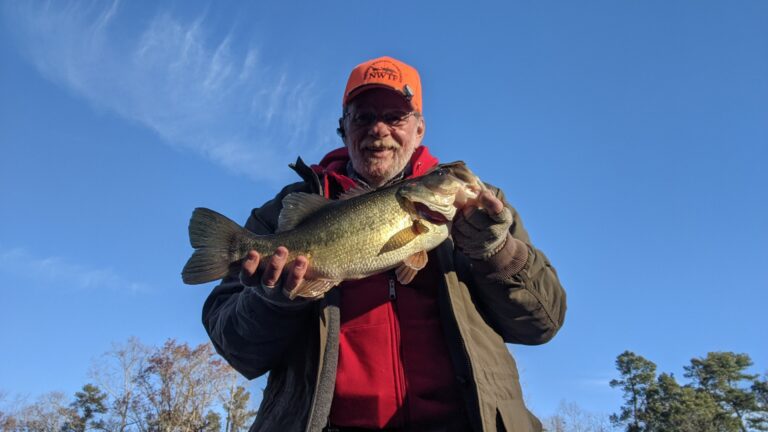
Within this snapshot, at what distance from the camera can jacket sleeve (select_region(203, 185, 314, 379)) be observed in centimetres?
309

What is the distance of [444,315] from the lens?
3.08 m

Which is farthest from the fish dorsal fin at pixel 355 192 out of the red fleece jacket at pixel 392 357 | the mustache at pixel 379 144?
the red fleece jacket at pixel 392 357

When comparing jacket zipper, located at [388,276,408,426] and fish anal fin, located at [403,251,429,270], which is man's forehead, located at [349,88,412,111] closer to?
fish anal fin, located at [403,251,429,270]

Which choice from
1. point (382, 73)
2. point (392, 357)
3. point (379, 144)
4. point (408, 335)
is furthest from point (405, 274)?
point (382, 73)

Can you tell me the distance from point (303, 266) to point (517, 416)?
4.80ft

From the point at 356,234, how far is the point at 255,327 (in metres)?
0.81

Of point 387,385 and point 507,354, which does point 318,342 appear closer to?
point 387,385

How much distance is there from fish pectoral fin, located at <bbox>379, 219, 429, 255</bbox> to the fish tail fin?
0.87 meters

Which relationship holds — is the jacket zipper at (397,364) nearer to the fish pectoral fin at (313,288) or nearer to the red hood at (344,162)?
the fish pectoral fin at (313,288)

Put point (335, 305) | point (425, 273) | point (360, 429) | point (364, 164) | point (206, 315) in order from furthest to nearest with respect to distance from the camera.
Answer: point (364, 164)
point (206, 315)
point (425, 273)
point (335, 305)
point (360, 429)

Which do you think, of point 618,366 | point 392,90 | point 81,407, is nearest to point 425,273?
point 392,90

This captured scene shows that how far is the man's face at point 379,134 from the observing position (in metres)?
3.93

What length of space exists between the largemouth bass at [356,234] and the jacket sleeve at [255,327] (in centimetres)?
17

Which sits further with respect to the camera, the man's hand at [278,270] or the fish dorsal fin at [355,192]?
the fish dorsal fin at [355,192]
